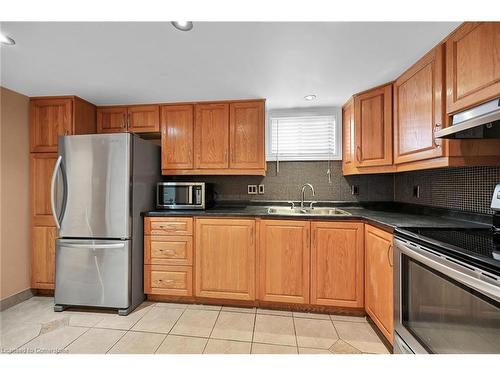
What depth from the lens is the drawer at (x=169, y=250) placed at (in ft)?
7.32

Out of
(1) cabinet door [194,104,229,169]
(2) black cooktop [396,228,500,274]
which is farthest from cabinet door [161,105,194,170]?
(2) black cooktop [396,228,500,274]

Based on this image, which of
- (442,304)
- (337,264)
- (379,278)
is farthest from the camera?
(337,264)

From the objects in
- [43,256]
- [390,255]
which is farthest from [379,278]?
[43,256]

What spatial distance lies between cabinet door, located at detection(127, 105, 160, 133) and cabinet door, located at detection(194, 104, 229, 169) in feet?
1.57

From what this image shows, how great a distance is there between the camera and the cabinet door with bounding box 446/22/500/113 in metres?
1.12

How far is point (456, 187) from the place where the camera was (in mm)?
1769

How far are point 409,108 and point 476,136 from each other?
0.53 metres

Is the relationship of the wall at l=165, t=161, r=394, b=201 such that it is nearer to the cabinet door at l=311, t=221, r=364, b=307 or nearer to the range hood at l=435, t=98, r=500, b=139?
the cabinet door at l=311, t=221, r=364, b=307

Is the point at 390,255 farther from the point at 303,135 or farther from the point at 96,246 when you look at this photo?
the point at 96,246

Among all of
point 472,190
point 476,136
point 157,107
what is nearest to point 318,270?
point 472,190

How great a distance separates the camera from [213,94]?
2.32m

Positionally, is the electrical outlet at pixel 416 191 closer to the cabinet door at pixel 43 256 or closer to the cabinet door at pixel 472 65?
the cabinet door at pixel 472 65

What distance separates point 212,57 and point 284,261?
1.82 m
